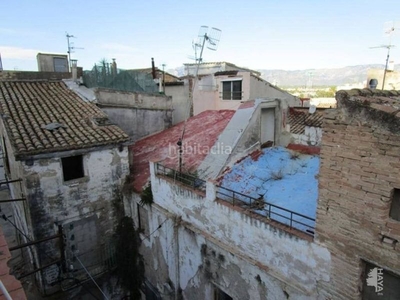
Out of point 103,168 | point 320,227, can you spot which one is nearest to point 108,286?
point 103,168

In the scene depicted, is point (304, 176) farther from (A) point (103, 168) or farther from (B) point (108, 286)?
(B) point (108, 286)

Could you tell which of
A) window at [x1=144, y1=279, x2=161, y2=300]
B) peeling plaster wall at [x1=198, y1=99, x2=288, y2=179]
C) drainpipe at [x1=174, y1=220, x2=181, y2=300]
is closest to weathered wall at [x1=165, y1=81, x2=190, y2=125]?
peeling plaster wall at [x1=198, y1=99, x2=288, y2=179]

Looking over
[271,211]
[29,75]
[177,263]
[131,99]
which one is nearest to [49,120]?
[131,99]

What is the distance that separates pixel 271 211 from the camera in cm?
780

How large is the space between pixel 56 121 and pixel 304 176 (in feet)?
33.8

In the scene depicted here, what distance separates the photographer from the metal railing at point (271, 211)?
7.03 meters

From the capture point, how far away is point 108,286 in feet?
42.8

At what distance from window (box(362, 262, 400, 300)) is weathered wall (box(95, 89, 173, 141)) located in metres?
13.3

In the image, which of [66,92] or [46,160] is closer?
[46,160]

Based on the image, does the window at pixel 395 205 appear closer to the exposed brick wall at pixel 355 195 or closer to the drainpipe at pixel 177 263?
the exposed brick wall at pixel 355 195

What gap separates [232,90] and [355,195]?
1174 centimetres

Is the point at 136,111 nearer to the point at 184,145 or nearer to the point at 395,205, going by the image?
the point at 184,145

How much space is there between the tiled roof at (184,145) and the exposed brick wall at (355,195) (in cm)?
580

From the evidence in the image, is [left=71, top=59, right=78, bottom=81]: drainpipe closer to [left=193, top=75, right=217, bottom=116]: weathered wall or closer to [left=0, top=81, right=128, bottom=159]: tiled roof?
[left=0, top=81, right=128, bottom=159]: tiled roof
